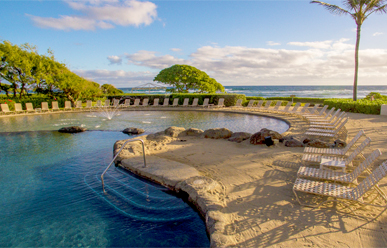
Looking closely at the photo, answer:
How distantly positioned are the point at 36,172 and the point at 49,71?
62.7 ft

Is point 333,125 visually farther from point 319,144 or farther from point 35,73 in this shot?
point 35,73

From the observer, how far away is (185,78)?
89.3 ft

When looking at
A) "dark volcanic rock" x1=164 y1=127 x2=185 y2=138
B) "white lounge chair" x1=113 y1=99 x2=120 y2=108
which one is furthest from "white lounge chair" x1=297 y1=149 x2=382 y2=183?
"white lounge chair" x1=113 y1=99 x2=120 y2=108

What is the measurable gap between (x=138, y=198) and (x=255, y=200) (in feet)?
6.98

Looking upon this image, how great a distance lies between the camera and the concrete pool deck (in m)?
2.67

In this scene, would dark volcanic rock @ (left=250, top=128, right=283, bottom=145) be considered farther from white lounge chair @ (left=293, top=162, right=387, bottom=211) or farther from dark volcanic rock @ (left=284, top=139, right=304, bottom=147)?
white lounge chair @ (left=293, top=162, right=387, bottom=211)

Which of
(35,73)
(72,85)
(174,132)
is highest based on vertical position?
(35,73)

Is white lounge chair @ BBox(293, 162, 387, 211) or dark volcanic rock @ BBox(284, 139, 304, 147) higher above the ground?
white lounge chair @ BBox(293, 162, 387, 211)

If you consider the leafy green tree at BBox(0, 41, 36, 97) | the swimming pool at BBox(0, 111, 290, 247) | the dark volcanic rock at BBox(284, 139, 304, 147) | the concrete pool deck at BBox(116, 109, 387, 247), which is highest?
the leafy green tree at BBox(0, 41, 36, 97)

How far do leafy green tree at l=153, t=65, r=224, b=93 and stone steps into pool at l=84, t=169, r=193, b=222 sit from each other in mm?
23152

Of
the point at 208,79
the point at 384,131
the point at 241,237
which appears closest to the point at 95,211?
the point at 241,237

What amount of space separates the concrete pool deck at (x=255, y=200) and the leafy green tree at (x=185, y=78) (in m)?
21.7

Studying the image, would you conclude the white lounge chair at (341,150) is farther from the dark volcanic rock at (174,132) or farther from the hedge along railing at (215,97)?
the hedge along railing at (215,97)

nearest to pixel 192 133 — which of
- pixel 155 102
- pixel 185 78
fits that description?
pixel 155 102
